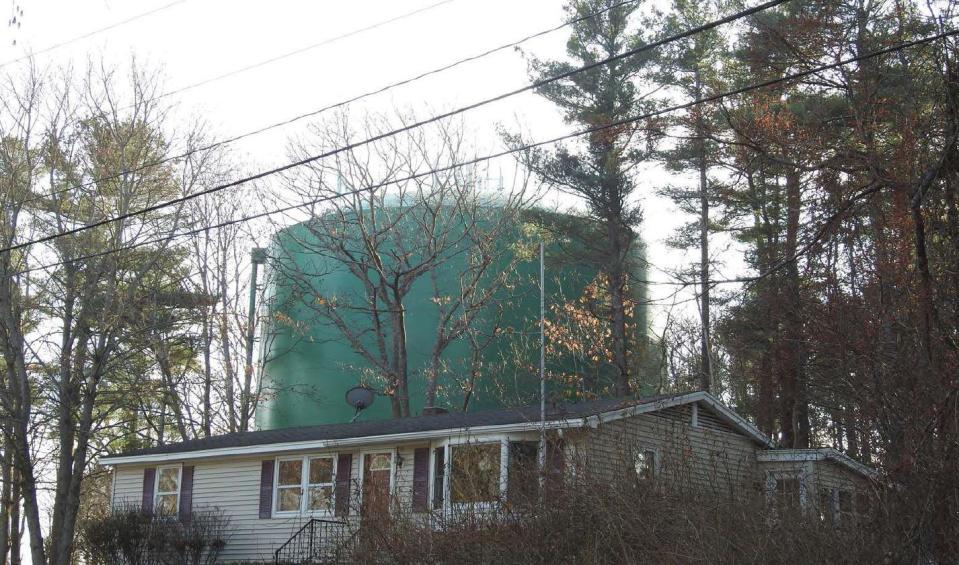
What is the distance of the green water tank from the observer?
31656 mm

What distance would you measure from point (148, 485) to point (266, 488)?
399 centimetres

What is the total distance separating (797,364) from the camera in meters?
21.6

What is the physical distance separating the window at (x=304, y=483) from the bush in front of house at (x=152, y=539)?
1592mm

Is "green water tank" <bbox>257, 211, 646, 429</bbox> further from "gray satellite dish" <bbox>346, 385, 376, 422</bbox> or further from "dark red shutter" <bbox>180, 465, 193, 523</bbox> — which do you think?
"dark red shutter" <bbox>180, 465, 193, 523</bbox>

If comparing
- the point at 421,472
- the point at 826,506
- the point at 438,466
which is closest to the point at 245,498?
the point at 421,472

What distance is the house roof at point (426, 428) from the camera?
18.0 meters

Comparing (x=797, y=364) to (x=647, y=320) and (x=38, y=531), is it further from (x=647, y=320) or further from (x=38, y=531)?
(x=38, y=531)

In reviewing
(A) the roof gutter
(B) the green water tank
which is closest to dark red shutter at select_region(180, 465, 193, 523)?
(A) the roof gutter

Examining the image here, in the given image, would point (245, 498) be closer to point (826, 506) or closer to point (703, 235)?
point (826, 506)

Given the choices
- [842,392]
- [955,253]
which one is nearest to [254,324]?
[842,392]

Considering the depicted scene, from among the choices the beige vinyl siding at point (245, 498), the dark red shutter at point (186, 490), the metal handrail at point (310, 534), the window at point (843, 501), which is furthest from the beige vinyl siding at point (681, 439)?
the dark red shutter at point (186, 490)

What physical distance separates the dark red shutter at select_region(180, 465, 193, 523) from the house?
3cm

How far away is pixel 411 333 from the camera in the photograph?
33062mm

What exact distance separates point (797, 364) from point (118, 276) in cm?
1709
